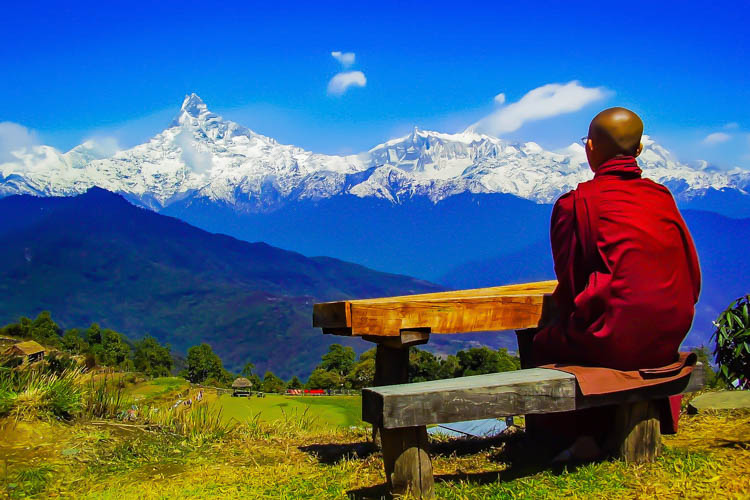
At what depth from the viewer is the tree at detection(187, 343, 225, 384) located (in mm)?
69000

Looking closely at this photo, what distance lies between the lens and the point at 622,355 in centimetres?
450

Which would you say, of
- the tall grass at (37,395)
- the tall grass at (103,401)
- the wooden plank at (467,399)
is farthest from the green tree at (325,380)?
the wooden plank at (467,399)

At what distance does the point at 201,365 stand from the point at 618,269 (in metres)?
68.5

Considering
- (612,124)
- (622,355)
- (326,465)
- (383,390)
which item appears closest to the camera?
(383,390)

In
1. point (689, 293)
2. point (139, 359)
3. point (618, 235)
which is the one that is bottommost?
point (139, 359)

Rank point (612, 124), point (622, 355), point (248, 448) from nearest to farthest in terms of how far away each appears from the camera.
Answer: point (622, 355) < point (612, 124) < point (248, 448)

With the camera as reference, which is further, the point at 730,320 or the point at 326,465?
the point at 730,320

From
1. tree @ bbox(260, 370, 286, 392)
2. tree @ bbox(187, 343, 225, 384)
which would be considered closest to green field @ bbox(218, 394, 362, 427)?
tree @ bbox(260, 370, 286, 392)

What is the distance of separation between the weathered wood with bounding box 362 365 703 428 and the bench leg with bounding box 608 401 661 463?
0.59ft

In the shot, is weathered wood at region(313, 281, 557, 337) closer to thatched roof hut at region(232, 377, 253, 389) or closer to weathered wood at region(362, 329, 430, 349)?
weathered wood at region(362, 329, 430, 349)

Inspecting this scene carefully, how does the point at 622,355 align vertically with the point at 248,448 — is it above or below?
above

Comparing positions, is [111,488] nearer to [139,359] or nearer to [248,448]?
[248,448]

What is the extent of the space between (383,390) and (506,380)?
30.9 inches

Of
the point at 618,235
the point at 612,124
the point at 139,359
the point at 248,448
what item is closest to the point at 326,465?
the point at 248,448
